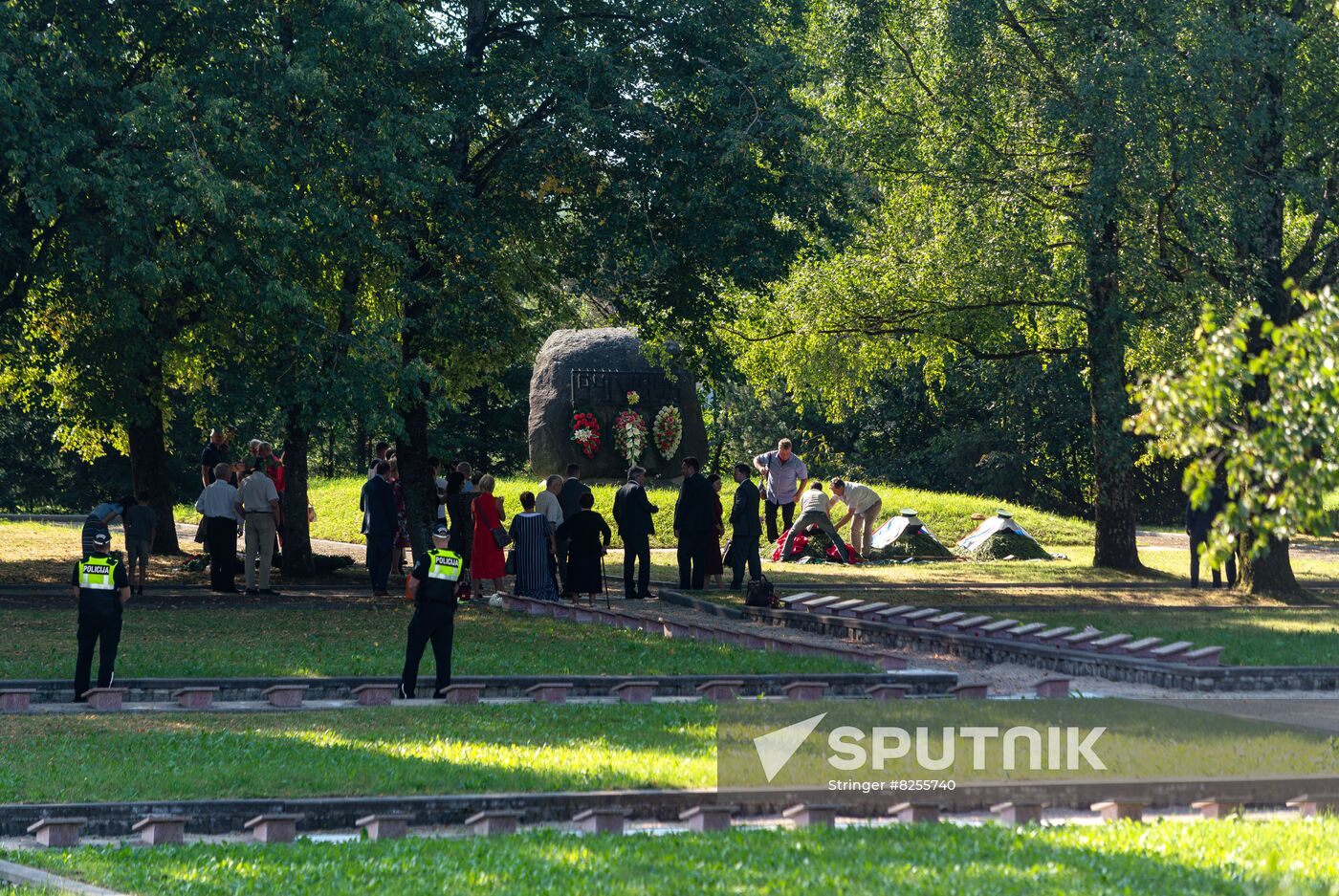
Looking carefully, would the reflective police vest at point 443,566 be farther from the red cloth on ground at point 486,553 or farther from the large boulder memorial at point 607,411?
the large boulder memorial at point 607,411

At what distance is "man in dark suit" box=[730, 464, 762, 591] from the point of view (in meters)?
20.8

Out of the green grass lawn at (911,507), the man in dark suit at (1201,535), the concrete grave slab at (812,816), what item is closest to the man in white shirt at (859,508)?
the green grass lawn at (911,507)

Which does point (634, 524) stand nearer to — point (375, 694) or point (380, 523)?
point (380, 523)

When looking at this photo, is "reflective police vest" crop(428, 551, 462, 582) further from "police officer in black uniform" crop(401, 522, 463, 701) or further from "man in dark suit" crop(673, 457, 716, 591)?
"man in dark suit" crop(673, 457, 716, 591)

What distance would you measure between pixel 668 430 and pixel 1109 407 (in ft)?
47.0

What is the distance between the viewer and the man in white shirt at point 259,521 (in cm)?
2038

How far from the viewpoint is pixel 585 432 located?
34.4m

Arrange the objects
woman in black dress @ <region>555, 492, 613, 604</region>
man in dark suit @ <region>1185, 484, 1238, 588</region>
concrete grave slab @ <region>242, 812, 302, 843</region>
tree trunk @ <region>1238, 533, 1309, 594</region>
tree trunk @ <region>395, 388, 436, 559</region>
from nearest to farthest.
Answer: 1. concrete grave slab @ <region>242, 812, 302, 843</region>
2. woman in black dress @ <region>555, 492, 613, 604</region>
3. tree trunk @ <region>1238, 533, 1309, 594</region>
4. tree trunk @ <region>395, 388, 436, 559</region>
5. man in dark suit @ <region>1185, 484, 1238, 588</region>

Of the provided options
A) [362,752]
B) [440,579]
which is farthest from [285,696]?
[362,752]

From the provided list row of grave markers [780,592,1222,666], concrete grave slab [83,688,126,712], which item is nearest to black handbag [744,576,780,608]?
row of grave markers [780,592,1222,666]

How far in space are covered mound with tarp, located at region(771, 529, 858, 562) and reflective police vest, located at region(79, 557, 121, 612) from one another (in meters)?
17.0

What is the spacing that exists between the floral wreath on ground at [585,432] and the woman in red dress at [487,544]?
13537 millimetres

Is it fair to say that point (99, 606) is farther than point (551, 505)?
No

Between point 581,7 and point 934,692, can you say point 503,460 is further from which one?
point 934,692
